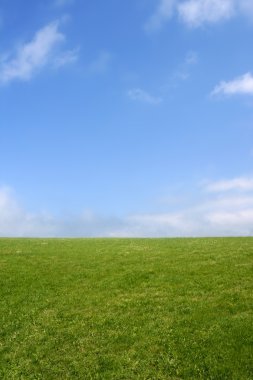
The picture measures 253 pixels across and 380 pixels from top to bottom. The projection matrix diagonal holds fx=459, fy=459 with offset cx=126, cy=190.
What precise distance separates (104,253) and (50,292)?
12.9 meters

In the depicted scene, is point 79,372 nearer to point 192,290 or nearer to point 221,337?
point 221,337

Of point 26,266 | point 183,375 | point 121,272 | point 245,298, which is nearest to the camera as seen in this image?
point 183,375

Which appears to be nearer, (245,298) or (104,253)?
(245,298)

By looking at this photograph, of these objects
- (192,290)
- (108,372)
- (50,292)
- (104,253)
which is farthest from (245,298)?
(104,253)

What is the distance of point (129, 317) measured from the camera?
27500mm

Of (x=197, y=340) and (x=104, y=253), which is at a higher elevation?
(x=104, y=253)

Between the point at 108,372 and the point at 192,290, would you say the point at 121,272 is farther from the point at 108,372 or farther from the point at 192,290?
the point at 108,372

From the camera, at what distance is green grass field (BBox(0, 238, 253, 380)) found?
73.6ft

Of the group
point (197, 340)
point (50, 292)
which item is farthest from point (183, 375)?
point (50, 292)

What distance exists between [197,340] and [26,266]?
20.7m

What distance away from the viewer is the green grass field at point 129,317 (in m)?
22.4

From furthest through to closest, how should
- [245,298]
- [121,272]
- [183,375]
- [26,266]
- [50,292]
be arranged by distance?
[26,266] < [121,272] < [50,292] < [245,298] < [183,375]

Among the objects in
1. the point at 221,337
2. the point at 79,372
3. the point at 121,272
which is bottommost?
the point at 79,372

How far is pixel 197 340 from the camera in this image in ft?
78.6
